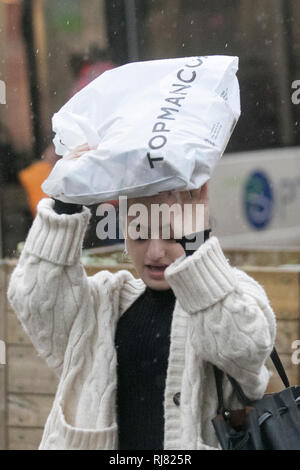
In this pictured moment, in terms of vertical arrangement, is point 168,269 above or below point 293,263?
above

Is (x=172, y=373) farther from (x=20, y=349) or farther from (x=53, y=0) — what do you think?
(x=53, y=0)

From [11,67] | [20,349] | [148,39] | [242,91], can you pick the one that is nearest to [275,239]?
[242,91]

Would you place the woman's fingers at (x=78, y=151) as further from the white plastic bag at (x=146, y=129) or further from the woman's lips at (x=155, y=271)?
the woman's lips at (x=155, y=271)

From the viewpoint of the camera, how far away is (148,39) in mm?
6688

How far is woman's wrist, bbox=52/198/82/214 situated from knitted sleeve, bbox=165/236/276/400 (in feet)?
1.29

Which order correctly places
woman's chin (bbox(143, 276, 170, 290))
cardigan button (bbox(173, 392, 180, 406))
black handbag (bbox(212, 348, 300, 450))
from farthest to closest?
woman's chin (bbox(143, 276, 170, 290)) < cardigan button (bbox(173, 392, 180, 406)) < black handbag (bbox(212, 348, 300, 450))

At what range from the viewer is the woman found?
2.15 meters

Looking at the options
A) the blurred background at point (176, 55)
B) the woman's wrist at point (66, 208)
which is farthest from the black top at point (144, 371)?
the blurred background at point (176, 55)

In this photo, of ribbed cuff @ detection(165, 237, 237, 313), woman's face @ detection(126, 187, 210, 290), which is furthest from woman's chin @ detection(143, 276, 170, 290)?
ribbed cuff @ detection(165, 237, 237, 313)

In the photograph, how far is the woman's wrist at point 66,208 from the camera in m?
2.42

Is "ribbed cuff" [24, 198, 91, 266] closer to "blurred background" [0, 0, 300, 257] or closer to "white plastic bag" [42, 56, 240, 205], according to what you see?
"white plastic bag" [42, 56, 240, 205]

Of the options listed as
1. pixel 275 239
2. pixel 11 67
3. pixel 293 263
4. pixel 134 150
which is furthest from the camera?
pixel 275 239

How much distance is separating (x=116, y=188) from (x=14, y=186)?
3959 mm

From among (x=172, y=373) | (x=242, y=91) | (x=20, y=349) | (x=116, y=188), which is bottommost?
(x=20, y=349)
